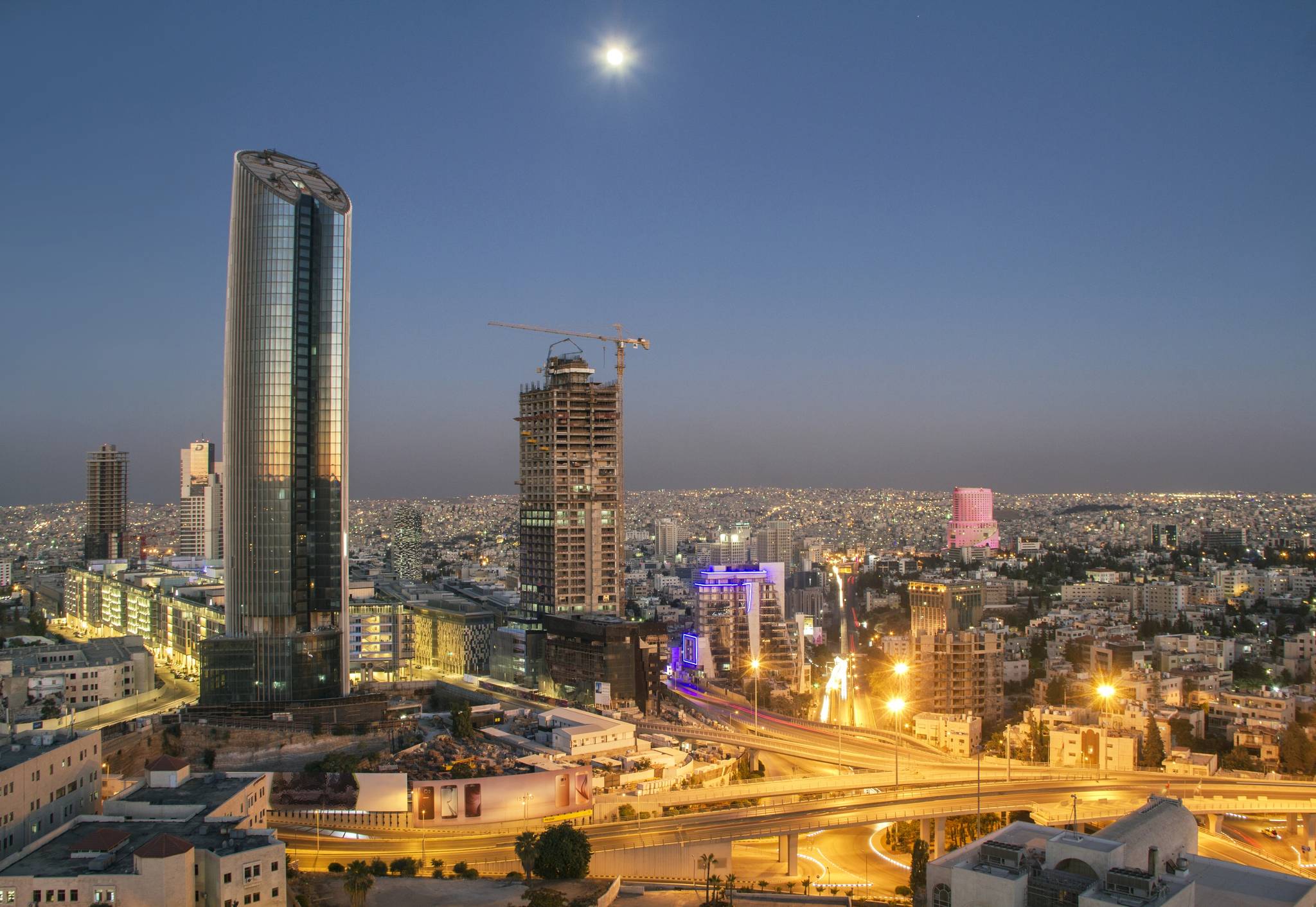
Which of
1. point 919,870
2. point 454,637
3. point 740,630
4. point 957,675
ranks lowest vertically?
point 919,870

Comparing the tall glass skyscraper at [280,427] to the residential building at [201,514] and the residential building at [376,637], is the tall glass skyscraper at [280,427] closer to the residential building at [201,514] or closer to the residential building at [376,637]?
the residential building at [376,637]

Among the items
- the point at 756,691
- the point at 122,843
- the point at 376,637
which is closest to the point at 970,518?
the point at 756,691

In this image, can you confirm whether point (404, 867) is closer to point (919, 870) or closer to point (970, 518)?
point (919, 870)

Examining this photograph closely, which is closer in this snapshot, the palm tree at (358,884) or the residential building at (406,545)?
the palm tree at (358,884)

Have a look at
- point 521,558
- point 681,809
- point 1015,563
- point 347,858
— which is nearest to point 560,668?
point 521,558

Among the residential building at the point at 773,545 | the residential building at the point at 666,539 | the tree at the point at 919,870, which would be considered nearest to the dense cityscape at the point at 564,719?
the tree at the point at 919,870

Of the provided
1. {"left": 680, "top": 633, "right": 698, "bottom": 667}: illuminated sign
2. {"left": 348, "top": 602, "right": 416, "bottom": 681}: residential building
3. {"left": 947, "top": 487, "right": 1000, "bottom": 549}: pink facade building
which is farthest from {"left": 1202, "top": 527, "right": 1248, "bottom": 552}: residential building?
{"left": 348, "top": 602, "right": 416, "bottom": 681}: residential building
